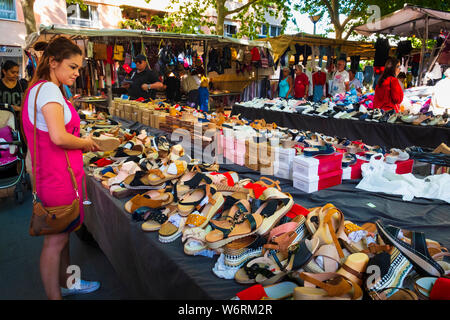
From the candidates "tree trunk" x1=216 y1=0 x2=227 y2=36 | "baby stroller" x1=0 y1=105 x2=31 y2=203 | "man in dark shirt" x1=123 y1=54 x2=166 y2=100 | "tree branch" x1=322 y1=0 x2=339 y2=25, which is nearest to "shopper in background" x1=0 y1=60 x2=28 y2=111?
"baby stroller" x1=0 y1=105 x2=31 y2=203

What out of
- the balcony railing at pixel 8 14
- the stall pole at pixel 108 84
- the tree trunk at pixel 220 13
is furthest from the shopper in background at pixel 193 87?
the balcony railing at pixel 8 14

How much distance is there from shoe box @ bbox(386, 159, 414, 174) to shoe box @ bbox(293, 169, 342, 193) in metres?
0.40

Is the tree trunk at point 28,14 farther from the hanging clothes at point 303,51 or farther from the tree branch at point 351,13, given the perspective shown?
the tree branch at point 351,13

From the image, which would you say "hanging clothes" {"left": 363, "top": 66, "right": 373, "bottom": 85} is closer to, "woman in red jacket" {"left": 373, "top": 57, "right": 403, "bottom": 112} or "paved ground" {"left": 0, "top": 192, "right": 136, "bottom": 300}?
"woman in red jacket" {"left": 373, "top": 57, "right": 403, "bottom": 112}

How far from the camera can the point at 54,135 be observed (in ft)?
→ 4.91

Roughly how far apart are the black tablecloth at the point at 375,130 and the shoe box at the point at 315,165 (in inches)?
100

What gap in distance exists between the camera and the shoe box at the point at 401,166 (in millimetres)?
2302

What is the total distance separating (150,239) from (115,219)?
521mm

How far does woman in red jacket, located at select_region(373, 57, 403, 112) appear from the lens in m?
4.89

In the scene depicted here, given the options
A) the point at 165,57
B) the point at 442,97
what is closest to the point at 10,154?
the point at 165,57

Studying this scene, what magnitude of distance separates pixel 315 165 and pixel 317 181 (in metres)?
0.11

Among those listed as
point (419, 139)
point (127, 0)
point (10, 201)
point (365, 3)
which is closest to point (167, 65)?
point (10, 201)
